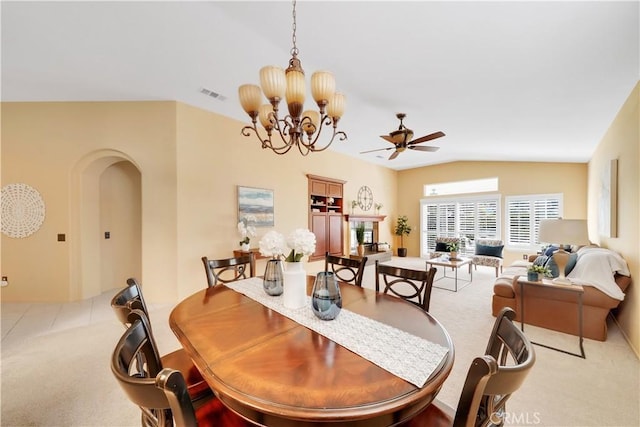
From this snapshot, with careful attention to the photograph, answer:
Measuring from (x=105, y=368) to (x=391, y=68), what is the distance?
A: 3836mm

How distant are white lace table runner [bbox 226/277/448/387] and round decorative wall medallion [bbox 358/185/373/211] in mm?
6038

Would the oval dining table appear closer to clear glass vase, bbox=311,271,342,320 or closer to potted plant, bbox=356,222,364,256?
clear glass vase, bbox=311,271,342,320

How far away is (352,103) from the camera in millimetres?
3678

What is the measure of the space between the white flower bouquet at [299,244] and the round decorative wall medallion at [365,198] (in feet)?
19.4

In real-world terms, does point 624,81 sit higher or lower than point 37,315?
higher

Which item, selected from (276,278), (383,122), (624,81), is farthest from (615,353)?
(383,122)

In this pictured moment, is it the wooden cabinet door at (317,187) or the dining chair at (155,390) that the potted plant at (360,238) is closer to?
the wooden cabinet door at (317,187)

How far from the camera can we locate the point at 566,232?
306cm

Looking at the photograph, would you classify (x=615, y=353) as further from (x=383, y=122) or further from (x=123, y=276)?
(x=123, y=276)

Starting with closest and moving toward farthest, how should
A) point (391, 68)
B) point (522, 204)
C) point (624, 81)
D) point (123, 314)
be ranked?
point (123, 314) → point (624, 81) → point (391, 68) → point (522, 204)

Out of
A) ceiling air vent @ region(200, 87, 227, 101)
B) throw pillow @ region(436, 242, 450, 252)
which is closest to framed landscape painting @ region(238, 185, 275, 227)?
ceiling air vent @ region(200, 87, 227, 101)

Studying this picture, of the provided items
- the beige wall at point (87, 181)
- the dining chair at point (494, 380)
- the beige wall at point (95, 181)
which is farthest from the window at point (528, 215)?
the beige wall at point (87, 181)

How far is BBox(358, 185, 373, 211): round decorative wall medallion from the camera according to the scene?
7.46 m

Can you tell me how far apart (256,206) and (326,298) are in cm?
360
